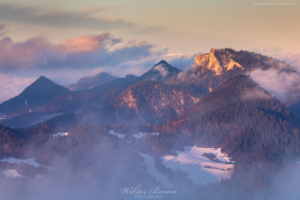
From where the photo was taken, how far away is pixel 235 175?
19662cm

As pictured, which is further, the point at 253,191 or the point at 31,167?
the point at 31,167

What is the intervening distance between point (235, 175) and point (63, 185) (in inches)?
3077

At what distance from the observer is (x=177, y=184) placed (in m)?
200

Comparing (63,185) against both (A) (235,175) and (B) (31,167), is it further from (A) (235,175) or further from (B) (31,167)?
(A) (235,175)

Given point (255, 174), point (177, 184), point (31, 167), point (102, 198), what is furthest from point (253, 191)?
point (31, 167)

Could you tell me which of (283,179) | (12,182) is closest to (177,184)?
(283,179)

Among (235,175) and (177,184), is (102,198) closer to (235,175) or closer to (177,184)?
(177,184)

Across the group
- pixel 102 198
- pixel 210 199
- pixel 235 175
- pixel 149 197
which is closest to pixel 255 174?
pixel 235 175

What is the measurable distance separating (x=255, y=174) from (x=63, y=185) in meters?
86.9

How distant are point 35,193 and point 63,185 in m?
12.8

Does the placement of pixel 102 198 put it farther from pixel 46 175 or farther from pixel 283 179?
pixel 283 179

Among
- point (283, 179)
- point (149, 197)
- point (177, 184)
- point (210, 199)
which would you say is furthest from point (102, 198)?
point (283, 179)

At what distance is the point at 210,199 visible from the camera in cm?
18025

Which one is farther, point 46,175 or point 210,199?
point 46,175
